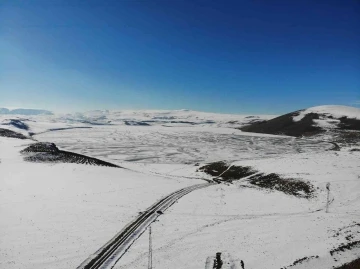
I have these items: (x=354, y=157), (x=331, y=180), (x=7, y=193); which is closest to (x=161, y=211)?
(x=7, y=193)

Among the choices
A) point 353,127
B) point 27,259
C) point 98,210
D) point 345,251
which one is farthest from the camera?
point 353,127

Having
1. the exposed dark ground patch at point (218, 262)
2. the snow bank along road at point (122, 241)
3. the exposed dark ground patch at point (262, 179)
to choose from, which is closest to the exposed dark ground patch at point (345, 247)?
the exposed dark ground patch at point (218, 262)

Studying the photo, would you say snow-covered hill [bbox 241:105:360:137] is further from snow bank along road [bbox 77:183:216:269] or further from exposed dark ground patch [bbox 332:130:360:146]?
snow bank along road [bbox 77:183:216:269]

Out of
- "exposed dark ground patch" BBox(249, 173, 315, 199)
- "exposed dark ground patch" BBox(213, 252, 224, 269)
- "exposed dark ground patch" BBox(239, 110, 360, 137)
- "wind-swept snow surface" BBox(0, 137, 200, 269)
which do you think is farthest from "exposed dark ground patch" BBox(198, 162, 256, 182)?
"exposed dark ground patch" BBox(239, 110, 360, 137)

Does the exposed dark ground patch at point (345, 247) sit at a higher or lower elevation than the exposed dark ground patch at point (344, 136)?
lower

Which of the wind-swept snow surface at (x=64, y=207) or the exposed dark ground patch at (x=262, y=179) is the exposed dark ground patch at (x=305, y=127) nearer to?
the exposed dark ground patch at (x=262, y=179)

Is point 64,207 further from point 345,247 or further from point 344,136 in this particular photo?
point 344,136

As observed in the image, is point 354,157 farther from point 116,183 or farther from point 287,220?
point 116,183
